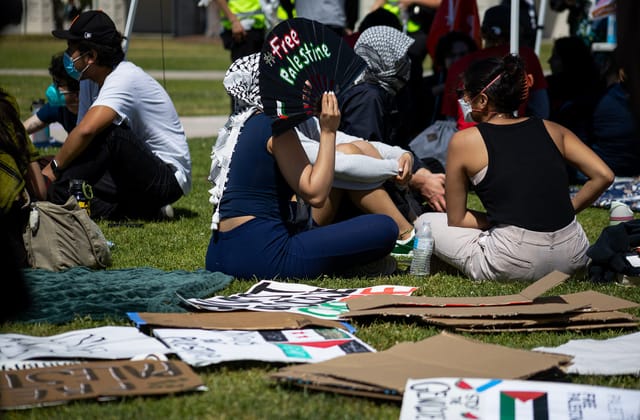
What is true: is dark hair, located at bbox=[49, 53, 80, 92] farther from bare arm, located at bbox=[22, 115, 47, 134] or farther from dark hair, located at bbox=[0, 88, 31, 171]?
dark hair, located at bbox=[0, 88, 31, 171]

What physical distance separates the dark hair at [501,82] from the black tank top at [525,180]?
5.8 inches

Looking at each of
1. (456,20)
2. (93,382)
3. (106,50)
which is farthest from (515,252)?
(456,20)

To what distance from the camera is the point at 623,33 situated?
2.18m

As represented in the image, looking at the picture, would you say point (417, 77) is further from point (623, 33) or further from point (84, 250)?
point (623, 33)

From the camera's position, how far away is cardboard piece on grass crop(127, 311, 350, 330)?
391 cm

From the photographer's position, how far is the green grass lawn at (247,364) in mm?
3074

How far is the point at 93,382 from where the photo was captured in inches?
126

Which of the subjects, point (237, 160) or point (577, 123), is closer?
point (237, 160)

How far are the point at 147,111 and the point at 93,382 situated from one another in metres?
3.90

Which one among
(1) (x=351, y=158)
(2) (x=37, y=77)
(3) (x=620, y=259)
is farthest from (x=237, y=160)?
(2) (x=37, y=77)

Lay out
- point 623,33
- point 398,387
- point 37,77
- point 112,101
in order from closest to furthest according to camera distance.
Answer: point 623,33
point 398,387
point 112,101
point 37,77

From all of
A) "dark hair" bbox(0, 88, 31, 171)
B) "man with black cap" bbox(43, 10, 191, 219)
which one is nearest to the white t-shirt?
"man with black cap" bbox(43, 10, 191, 219)

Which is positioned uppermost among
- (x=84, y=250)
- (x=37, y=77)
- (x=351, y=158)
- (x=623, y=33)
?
(x=623, y=33)

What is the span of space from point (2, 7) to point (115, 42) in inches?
194
